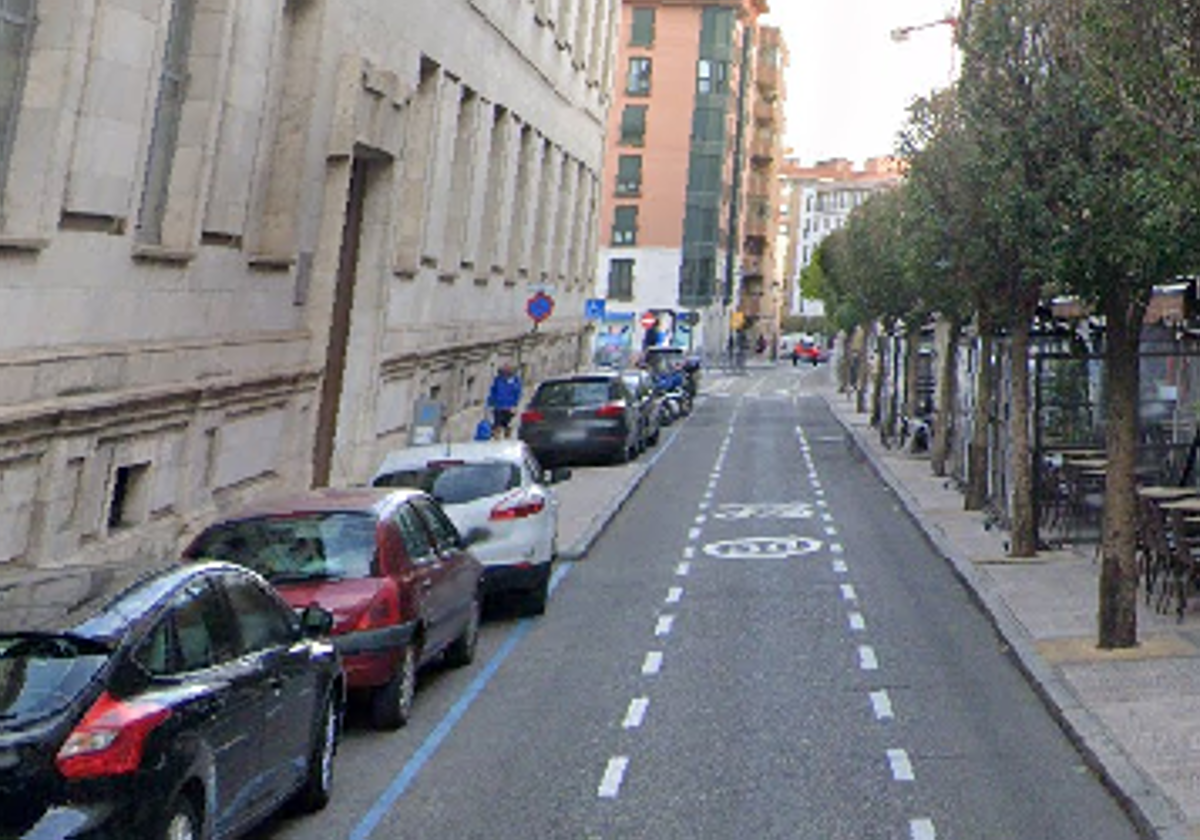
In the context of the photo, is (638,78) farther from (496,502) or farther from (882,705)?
(882,705)

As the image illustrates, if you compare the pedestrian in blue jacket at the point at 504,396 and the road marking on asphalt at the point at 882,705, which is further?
the pedestrian in blue jacket at the point at 504,396

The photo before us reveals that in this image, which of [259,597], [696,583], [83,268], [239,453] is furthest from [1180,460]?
[259,597]

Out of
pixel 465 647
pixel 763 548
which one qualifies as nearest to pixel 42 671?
pixel 465 647

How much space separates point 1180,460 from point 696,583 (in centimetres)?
671

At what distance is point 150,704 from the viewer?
23.0ft

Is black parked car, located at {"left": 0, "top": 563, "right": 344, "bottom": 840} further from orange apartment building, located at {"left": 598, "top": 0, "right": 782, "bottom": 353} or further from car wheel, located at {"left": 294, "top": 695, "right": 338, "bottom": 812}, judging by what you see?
orange apartment building, located at {"left": 598, "top": 0, "right": 782, "bottom": 353}

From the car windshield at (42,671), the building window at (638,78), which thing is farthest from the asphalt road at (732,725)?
the building window at (638,78)

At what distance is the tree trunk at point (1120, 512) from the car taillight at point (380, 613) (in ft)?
20.4

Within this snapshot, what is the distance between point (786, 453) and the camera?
128ft

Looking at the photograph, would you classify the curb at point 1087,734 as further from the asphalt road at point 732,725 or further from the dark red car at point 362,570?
the dark red car at point 362,570

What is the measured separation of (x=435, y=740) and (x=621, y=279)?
83.1 m

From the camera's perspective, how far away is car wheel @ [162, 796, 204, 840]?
278 inches

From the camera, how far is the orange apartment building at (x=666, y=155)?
9362 cm

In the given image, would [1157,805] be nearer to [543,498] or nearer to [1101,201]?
[1101,201]
